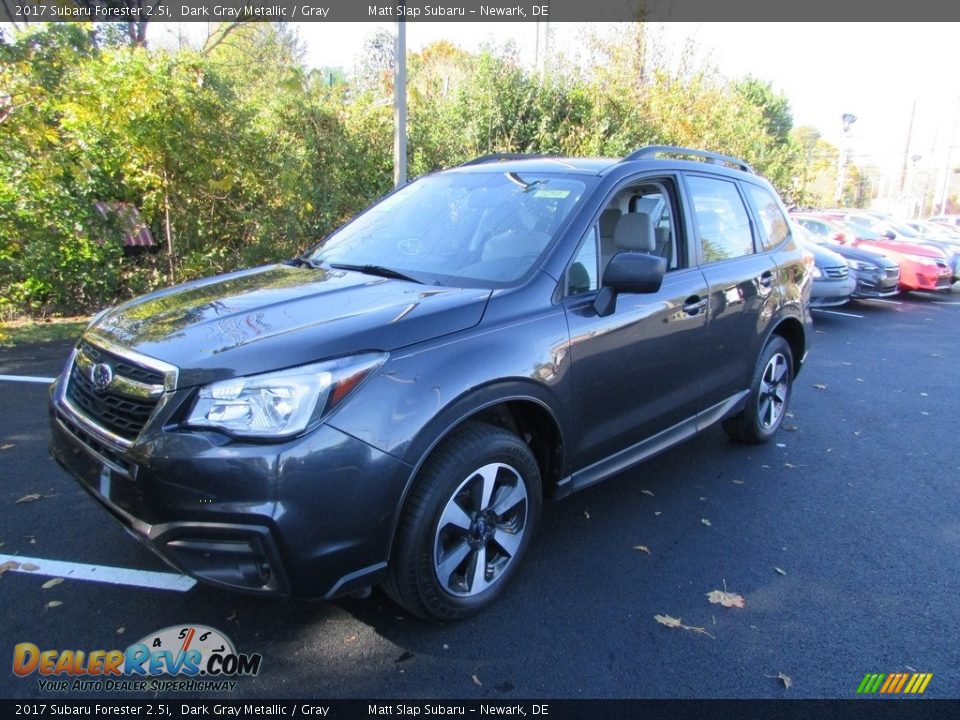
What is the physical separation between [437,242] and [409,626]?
1811 mm

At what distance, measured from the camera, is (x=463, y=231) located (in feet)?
11.0

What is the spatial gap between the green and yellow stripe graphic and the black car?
1.33 m

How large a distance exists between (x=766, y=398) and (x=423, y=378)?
329 centimetres

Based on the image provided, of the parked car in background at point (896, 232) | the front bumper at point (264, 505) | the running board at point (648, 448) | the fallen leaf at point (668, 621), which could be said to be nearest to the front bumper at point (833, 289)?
the parked car in background at point (896, 232)

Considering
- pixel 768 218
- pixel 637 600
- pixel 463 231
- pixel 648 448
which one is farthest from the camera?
pixel 768 218

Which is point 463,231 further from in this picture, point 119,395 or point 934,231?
point 934,231

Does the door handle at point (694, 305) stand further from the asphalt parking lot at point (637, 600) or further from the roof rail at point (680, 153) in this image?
the asphalt parking lot at point (637, 600)

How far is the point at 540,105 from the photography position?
13.3 m

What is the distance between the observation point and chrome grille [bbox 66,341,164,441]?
2.29 m

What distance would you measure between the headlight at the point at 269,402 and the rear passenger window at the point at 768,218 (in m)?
3.47

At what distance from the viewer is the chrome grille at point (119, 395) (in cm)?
229

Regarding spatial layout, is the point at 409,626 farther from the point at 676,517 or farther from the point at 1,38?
the point at 1,38

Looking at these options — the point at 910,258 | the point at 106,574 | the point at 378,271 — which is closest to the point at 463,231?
the point at 378,271

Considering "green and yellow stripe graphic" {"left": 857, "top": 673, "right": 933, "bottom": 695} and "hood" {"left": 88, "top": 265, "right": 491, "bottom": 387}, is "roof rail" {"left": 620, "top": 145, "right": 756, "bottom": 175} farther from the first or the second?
"green and yellow stripe graphic" {"left": 857, "top": 673, "right": 933, "bottom": 695}
